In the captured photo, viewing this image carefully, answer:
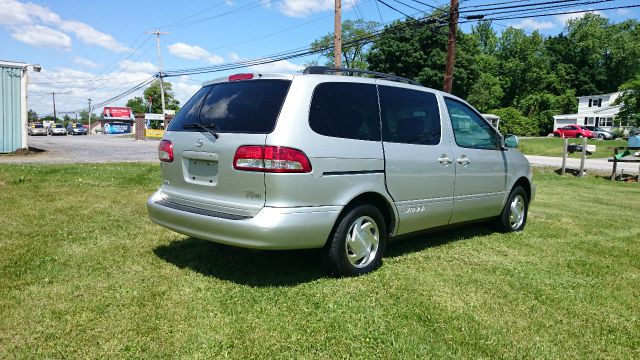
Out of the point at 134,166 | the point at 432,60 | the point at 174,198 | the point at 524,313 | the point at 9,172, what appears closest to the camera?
the point at 524,313

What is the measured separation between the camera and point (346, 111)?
398 centimetres

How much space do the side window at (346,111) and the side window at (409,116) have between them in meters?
0.15

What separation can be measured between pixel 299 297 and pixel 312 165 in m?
1.02

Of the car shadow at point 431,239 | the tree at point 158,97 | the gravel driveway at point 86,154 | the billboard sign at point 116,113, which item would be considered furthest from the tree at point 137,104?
the car shadow at point 431,239

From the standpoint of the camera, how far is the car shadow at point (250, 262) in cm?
398

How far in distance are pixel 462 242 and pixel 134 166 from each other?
30.2 feet

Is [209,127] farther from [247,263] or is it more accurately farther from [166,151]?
[247,263]

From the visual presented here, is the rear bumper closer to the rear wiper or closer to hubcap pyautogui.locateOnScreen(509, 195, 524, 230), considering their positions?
the rear wiper

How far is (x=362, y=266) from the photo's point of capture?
4.15 meters

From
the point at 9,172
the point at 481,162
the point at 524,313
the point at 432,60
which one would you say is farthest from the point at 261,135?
the point at 432,60

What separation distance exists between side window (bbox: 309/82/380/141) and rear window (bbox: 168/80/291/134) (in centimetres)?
31

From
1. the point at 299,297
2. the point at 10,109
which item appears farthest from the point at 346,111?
the point at 10,109

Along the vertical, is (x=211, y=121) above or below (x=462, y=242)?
above

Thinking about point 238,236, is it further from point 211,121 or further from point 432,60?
point 432,60
